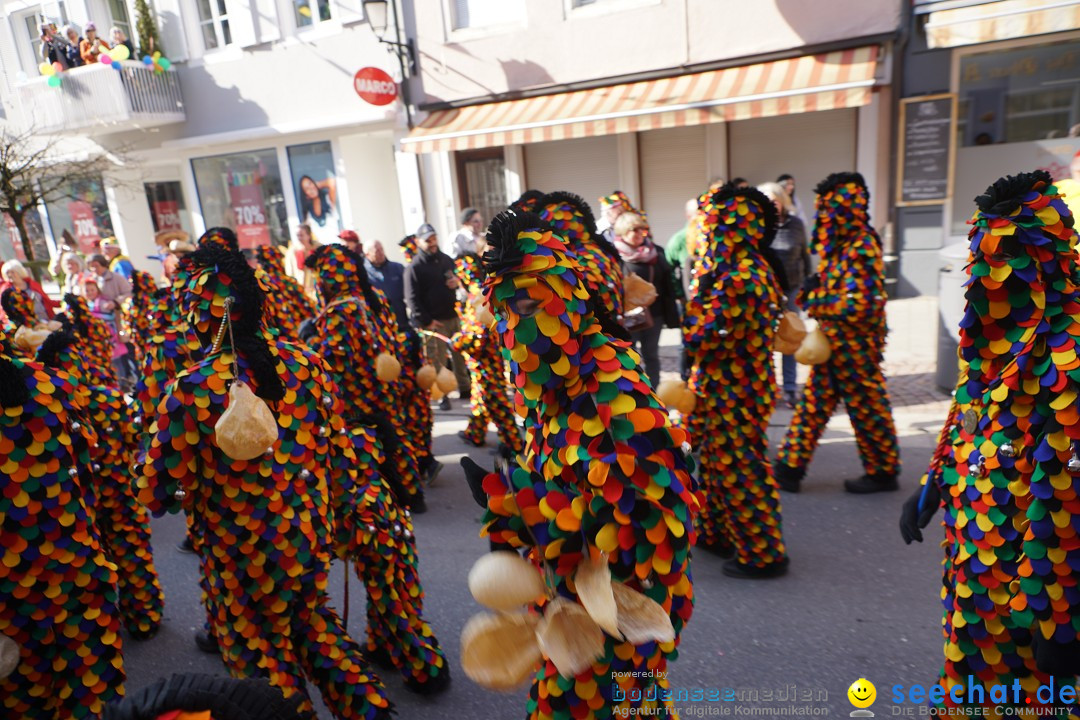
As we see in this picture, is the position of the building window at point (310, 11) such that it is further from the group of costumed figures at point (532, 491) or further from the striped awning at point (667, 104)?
the group of costumed figures at point (532, 491)

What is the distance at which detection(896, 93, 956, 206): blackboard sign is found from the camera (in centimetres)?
866

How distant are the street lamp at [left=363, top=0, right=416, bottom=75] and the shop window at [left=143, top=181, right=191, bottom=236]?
283 inches

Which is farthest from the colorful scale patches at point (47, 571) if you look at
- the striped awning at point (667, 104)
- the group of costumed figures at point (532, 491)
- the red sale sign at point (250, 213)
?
the red sale sign at point (250, 213)

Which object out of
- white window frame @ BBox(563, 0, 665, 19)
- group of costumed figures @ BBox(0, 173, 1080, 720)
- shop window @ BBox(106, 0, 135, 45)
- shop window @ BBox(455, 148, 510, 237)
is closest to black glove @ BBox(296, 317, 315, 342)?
group of costumed figures @ BBox(0, 173, 1080, 720)

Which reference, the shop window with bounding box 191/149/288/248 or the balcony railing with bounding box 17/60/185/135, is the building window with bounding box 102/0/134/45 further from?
the shop window with bounding box 191/149/288/248

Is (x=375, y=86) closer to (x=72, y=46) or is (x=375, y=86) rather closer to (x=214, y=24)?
(x=214, y=24)

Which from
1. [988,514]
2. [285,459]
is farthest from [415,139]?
[988,514]

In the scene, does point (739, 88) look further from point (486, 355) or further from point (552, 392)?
point (552, 392)

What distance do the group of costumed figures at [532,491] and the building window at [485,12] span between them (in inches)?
330

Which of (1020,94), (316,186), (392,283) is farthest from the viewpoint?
(316,186)

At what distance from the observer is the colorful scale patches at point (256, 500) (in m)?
2.19

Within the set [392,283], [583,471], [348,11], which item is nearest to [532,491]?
[583,471]

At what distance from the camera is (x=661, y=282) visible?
17.9ft

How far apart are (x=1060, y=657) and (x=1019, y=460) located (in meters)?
0.51
